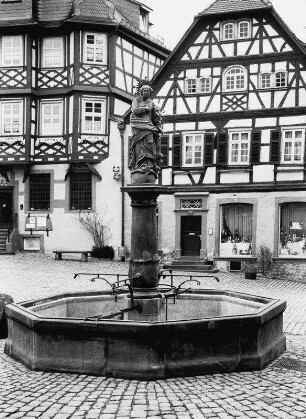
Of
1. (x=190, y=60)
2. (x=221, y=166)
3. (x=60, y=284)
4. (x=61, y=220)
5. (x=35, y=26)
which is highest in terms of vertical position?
(x=35, y=26)

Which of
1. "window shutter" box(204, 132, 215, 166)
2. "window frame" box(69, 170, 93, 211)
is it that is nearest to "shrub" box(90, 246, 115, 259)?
"window frame" box(69, 170, 93, 211)

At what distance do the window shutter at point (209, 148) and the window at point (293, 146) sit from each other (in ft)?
9.63

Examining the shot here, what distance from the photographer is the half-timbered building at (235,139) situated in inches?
940

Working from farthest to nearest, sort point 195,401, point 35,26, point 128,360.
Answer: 1. point 35,26
2. point 128,360
3. point 195,401

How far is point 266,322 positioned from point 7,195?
22429 mm

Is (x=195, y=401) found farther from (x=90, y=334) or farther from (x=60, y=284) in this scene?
(x=60, y=284)

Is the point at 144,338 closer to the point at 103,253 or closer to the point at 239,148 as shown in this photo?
the point at 239,148

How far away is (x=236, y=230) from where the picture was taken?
2483 centimetres

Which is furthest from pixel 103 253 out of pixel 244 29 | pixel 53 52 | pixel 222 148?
pixel 244 29

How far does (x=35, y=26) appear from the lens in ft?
88.5

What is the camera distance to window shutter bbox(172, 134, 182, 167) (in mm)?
25438

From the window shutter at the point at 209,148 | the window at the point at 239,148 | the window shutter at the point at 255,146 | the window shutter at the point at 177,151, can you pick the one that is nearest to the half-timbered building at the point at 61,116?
the window shutter at the point at 177,151

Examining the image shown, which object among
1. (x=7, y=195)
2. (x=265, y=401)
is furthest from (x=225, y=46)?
(x=265, y=401)

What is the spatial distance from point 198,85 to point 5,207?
438 inches
